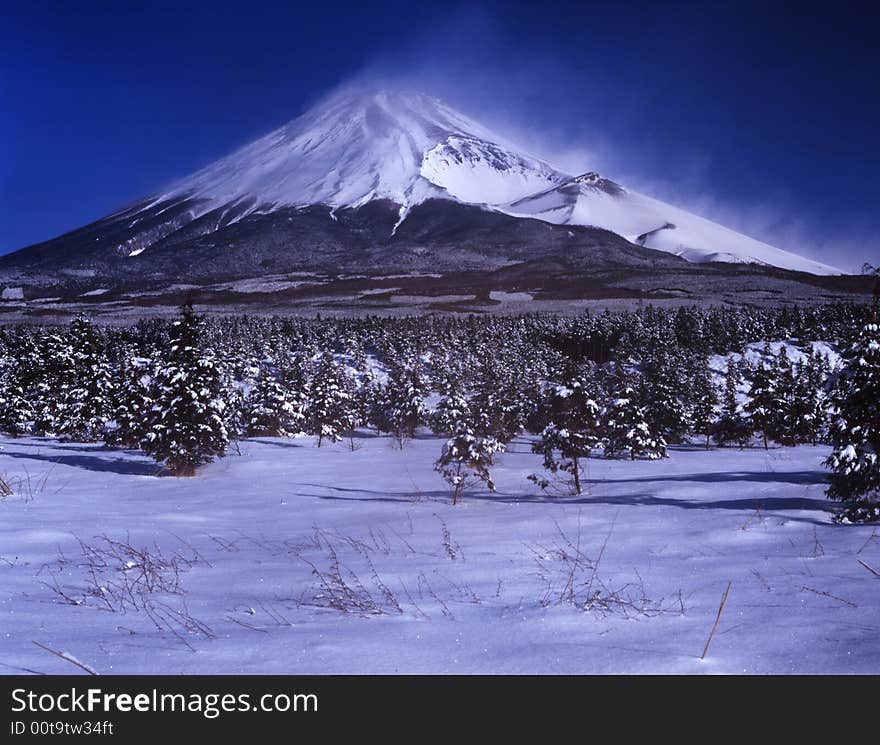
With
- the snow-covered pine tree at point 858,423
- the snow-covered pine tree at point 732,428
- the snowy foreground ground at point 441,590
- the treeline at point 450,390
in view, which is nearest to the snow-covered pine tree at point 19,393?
the treeline at point 450,390

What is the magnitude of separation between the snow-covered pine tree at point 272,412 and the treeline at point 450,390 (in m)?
0.13

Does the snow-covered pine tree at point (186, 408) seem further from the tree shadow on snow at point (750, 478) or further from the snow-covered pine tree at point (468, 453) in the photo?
the tree shadow on snow at point (750, 478)

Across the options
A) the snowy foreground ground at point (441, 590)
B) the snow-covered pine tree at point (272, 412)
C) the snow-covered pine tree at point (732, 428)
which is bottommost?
A: the snow-covered pine tree at point (732, 428)

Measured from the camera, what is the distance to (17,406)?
147 ft

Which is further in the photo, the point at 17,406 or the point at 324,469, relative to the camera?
the point at 17,406

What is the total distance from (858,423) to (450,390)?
121 ft

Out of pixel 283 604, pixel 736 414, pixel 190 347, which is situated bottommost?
pixel 736 414

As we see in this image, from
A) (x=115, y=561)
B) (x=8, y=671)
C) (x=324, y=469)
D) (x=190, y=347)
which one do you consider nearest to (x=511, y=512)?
(x=115, y=561)

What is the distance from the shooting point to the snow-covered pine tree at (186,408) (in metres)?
22.4

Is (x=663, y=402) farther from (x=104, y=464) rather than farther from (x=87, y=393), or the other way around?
(x=87, y=393)

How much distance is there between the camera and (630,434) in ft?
124

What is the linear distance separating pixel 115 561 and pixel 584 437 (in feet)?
40.5

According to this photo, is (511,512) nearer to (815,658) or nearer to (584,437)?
(584,437)

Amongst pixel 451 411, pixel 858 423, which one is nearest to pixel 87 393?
pixel 451 411
